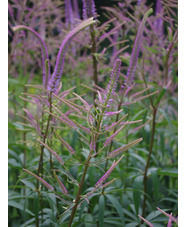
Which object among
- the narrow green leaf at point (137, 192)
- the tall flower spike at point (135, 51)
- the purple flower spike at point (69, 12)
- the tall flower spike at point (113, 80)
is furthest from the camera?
the purple flower spike at point (69, 12)

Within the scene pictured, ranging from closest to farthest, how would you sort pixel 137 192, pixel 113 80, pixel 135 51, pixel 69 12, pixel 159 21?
pixel 113 80
pixel 135 51
pixel 137 192
pixel 69 12
pixel 159 21

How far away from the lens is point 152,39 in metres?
1.06

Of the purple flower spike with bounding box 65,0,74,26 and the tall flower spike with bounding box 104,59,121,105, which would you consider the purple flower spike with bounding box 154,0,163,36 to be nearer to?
the purple flower spike with bounding box 65,0,74,26

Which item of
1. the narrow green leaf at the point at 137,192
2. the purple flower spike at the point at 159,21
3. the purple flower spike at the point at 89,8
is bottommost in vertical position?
the narrow green leaf at the point at 137,192

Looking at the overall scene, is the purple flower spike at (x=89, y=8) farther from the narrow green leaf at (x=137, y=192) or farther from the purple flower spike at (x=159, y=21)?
the narrow green leaf at (x=137, y=192)

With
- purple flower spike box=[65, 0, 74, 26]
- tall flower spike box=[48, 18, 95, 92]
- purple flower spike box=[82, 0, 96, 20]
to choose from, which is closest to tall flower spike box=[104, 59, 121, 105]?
tall flower spike box=[48, 18, 95, 92]

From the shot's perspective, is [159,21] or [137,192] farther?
[159,21]

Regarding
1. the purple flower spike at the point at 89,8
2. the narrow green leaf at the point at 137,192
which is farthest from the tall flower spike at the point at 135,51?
the narrow green leaf at the point at 137,192

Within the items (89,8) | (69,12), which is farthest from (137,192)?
(69,12)

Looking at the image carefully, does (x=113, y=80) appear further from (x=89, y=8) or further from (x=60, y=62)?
(x=89, y=8)

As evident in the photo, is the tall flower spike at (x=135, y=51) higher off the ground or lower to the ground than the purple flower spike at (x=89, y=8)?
lower
